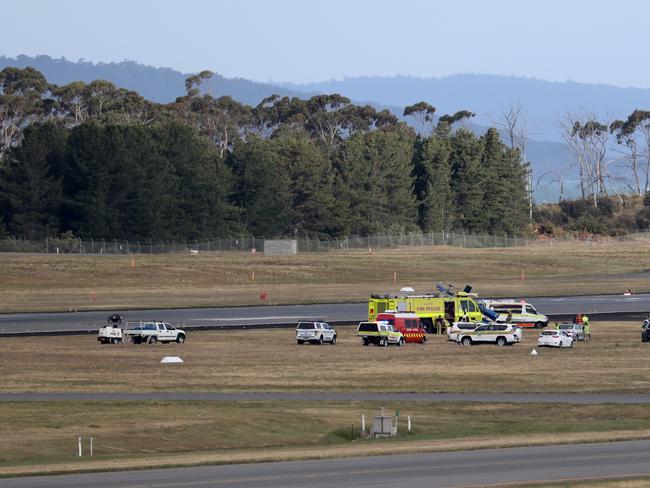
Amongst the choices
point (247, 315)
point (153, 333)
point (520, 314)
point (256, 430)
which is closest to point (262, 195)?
Answer: point (247, 315)

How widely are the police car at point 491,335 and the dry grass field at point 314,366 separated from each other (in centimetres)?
74

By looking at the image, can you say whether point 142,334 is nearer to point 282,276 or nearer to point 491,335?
point 491,335

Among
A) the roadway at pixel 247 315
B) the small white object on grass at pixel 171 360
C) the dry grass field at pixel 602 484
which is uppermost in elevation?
the roadway at pixel 247 315

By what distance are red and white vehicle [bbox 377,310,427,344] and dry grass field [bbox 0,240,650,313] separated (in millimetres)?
32215

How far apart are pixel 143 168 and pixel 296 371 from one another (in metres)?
107

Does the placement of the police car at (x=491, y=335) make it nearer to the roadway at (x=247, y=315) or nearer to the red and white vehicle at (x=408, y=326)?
the red and white vehicle at (x=408, y=326)

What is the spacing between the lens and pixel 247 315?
3816 inches

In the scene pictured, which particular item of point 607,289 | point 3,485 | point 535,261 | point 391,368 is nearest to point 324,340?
point 391,368

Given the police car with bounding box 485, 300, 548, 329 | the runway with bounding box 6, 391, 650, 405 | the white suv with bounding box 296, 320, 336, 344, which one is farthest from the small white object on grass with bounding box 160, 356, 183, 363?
the police car with bounding box 485, 300, 548, 329

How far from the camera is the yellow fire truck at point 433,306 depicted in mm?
81062

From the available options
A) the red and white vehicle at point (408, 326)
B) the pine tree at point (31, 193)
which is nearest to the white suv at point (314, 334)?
the red and white vehicle at point (408, 326)

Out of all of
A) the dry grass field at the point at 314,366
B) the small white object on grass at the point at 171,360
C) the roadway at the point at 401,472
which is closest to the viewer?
the roadway at the point at 401,472

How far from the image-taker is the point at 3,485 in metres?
32.3

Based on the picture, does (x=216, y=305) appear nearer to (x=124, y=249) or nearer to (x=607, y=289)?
(x=607, y=289)
